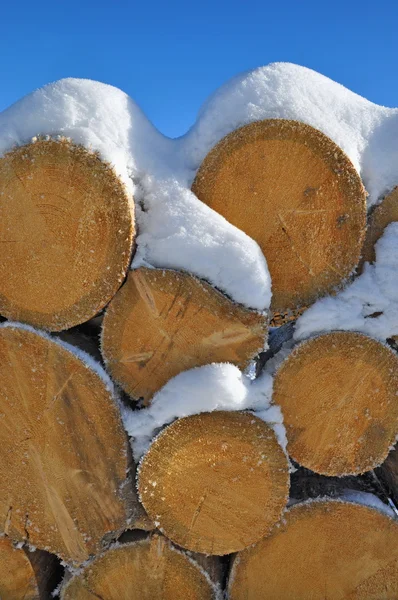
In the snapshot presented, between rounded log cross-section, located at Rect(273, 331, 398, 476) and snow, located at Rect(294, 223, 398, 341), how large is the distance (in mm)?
34

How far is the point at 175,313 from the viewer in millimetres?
1345

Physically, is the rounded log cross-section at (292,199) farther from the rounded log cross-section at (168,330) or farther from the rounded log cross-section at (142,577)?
the rounded log cross-section at (142,577)

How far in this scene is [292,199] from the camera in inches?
53.4

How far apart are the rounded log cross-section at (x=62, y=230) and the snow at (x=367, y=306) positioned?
57 cm

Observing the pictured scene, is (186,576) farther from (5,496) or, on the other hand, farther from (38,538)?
(5,496)

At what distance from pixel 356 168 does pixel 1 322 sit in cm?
115

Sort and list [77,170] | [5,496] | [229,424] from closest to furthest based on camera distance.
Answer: [77,170] < [229,424] < [5,496]

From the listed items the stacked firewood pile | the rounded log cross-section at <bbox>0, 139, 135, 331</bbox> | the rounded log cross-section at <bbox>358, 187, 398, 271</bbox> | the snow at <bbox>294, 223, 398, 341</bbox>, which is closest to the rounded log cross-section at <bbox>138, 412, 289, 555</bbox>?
the stacked firewood pile

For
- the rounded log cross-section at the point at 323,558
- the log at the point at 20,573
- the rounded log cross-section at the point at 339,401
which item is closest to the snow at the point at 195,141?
the rounded log cross-section at the point at 339,401

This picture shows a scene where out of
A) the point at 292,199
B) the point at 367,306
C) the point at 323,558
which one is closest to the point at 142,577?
the point at 323,558

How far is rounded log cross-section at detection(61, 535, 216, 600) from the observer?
1501mm

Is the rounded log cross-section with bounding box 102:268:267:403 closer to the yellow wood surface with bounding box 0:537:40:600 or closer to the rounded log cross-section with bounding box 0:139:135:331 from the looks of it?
the rounded log cross-section with bounding box 0:139:135:331

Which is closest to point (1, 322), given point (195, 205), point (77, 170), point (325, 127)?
Answer: point (77, 170)

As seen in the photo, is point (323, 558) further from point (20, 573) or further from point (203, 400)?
point (20, 573)
